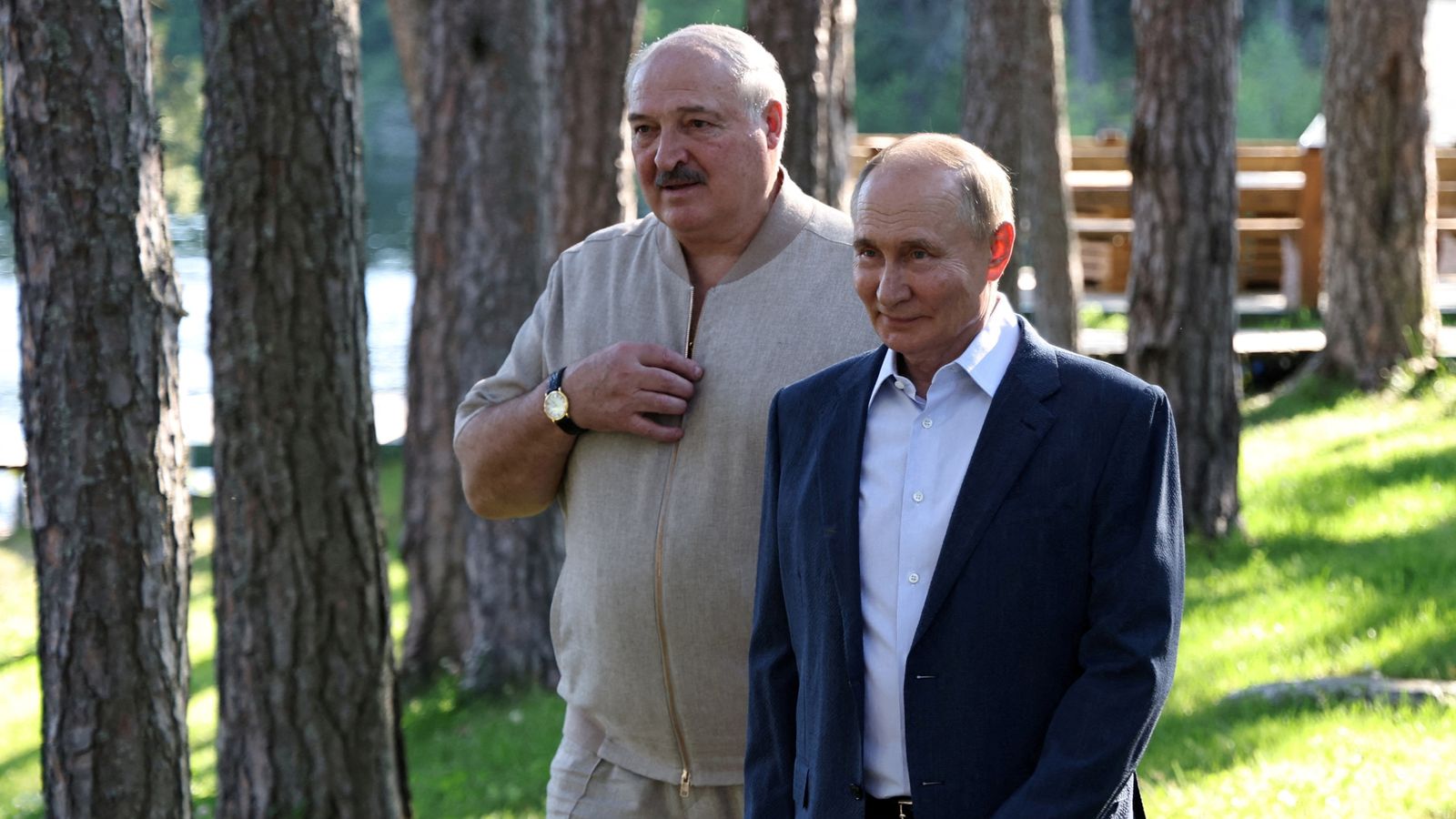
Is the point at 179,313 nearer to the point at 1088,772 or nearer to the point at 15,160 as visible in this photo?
the point at 15,160

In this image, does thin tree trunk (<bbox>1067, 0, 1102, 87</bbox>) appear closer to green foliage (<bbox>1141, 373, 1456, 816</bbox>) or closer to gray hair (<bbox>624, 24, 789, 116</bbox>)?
green foliage (<bbox>1141, 373, 1456, 816</bbox>)

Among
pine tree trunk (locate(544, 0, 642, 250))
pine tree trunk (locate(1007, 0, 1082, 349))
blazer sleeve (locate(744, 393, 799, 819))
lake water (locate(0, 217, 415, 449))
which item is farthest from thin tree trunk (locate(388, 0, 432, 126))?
blazer sleeve (locate(744, 393, 799, 819))

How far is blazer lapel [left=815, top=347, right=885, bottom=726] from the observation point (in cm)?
251

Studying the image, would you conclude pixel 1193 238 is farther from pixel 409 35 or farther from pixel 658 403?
pixel 658 403

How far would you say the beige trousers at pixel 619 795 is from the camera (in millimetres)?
3229

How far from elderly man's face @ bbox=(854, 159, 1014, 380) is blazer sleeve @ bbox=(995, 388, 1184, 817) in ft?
1.00

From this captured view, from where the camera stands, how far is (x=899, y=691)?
8.21 ft

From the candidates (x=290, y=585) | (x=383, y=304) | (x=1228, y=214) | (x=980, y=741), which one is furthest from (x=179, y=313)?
(x=383, y=304)

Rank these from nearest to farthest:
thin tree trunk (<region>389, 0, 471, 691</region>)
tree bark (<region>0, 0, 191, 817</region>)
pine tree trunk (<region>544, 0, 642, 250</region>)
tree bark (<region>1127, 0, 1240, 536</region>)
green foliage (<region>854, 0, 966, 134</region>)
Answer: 1. tree bark (<region>0, 0, 191, 817</region>)
2. pine tree trunk (<region>544, 0, 642, 250</region>)
3. tree bark (<region>1127, 0, 1240, 536</region>)
4. thin tree trunk (<region>389, 0, 471, 691</region>)
5. green foliage (<region>854, 0, 966, 134</region>)

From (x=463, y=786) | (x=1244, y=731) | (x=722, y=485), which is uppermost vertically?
(x=722, y=485)

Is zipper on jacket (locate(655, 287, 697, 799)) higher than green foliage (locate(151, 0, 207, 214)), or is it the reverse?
green foliage (locate(151, 0, 207, 214))

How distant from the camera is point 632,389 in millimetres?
3146

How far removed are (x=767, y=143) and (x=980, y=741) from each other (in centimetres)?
139

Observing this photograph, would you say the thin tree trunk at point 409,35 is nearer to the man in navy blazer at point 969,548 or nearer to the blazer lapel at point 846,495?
the blazer lapel at point 846,495
